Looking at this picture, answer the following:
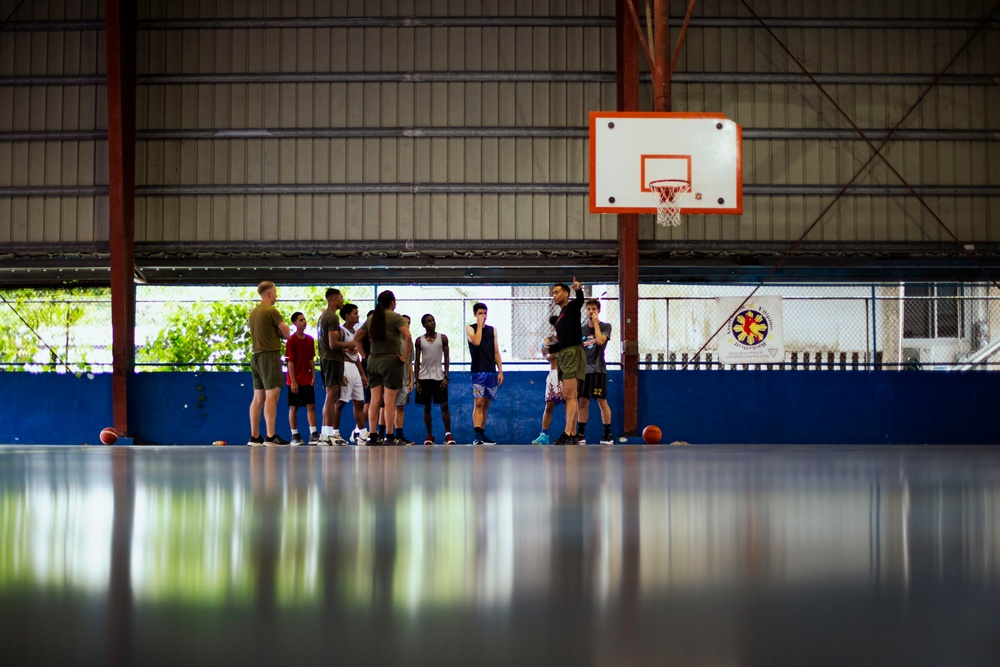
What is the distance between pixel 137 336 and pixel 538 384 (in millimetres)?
6259

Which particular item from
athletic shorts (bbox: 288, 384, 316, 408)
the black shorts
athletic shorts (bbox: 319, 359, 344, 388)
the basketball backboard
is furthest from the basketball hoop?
athletic shorts (bbox: 288, 384, 316, 408)

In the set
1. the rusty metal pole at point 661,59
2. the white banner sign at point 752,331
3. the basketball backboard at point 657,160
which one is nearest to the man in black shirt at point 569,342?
the basketball backboard at point 657,160

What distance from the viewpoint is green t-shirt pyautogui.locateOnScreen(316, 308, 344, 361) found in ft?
31.9

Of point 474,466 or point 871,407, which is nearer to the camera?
point 474,466

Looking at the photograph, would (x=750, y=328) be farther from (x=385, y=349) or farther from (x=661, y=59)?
(x=385, y=349)

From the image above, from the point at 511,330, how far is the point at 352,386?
434 cm

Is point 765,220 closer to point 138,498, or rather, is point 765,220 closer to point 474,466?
point 474,466

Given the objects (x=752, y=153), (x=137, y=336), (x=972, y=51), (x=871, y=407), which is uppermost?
(x=972, y=51)

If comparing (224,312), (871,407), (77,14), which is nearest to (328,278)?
(224,312)

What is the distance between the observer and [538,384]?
14.4 meters

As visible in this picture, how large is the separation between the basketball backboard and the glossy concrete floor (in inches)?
354

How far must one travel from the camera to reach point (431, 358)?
11109 mm

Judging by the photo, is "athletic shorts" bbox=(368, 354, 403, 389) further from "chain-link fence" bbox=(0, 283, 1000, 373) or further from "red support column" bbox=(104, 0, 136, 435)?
"red support column" bbox=(104, 0, 136, 435)

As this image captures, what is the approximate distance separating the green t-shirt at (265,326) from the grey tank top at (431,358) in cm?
216
